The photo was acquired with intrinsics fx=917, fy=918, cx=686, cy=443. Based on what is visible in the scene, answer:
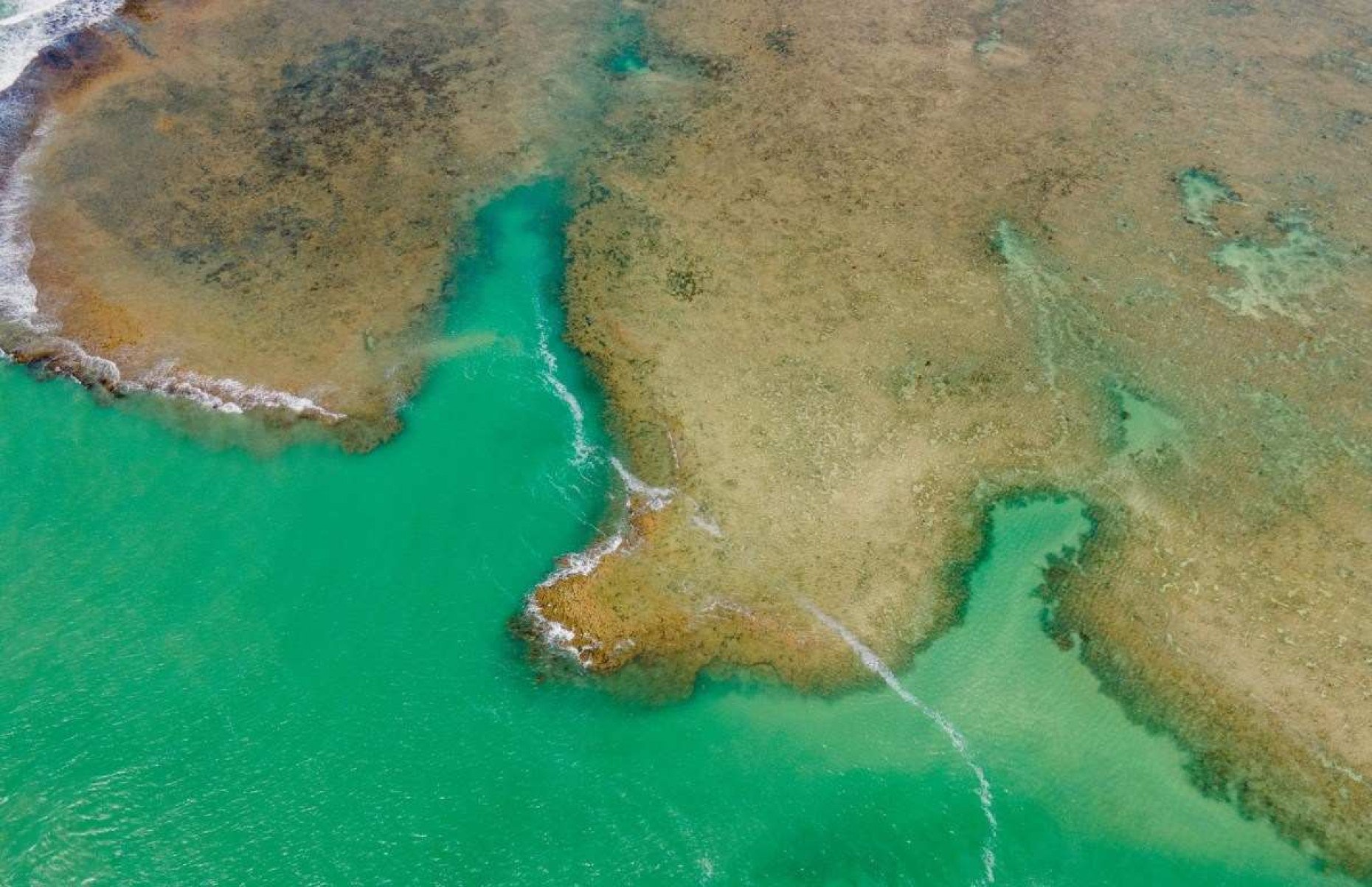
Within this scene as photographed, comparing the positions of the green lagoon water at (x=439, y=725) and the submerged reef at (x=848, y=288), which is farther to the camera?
the submerged reef at (x=848, y=288)

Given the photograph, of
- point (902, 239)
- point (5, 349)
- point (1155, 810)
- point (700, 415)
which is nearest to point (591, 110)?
point (902, 239)

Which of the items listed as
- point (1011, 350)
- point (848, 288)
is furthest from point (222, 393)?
point (1011, 350)

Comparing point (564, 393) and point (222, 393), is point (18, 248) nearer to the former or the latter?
point (222, 393)

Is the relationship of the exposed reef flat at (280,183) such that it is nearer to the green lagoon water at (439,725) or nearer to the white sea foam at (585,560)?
the green lagoon water at (439,725)

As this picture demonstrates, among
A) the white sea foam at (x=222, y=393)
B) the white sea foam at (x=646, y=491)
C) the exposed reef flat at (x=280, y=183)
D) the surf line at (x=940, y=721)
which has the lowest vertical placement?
the surf line at (x=940, y=721)

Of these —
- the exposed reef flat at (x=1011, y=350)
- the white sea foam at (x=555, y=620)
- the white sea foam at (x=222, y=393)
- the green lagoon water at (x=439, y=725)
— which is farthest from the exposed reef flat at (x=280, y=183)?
the white sea foam at (x=555, y=620)

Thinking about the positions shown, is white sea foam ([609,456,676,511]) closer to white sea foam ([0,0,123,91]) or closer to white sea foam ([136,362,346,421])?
white sea foam ([136,362,346,421])

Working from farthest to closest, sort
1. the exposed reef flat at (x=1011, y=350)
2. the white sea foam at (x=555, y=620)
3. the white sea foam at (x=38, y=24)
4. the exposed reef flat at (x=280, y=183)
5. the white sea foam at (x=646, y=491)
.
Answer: the white sea foam at (x=38, y=24) < the exposed reef flat at (x=280, y=183) < the white sea foam at (x=646, y=491) < the exposed reef flat at (x=1011, y=350) < the white sea foam at (x=555, y=620)
